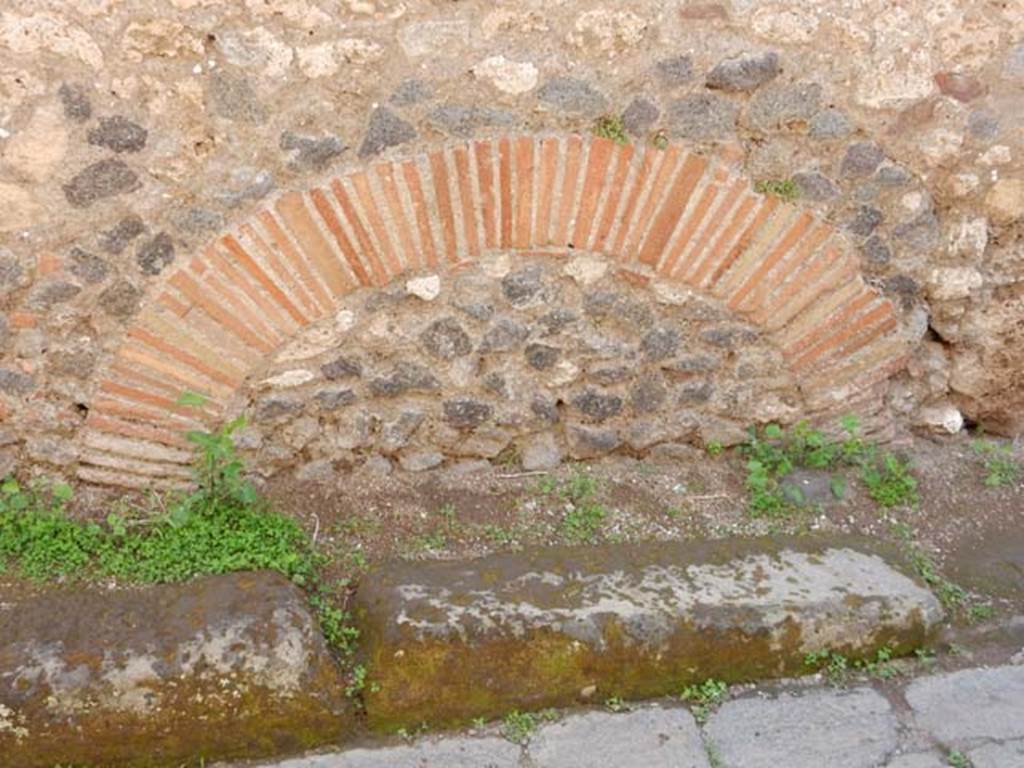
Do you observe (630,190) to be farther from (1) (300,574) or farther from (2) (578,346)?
(1) (300,574)

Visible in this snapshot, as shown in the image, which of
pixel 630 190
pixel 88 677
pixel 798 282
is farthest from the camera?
pixel 798 282

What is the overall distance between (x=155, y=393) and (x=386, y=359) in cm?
69

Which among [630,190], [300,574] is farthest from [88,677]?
[630,190]

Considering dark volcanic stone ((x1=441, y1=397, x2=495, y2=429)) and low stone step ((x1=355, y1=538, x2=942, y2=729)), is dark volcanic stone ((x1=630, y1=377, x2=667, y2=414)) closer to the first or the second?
dark volcanic stone ((x1=441, y1=397, x2=495, y2=429))

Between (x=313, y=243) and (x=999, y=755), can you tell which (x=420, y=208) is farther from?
(x=999, y=755)

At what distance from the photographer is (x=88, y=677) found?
248cm

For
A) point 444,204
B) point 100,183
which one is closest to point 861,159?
point 444,204

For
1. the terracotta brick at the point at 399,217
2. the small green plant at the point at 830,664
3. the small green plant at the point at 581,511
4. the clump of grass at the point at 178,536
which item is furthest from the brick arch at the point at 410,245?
the small green plant at the point at 830,664

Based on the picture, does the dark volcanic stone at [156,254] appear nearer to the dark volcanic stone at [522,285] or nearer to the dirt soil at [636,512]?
the dirt soil at [636,512]

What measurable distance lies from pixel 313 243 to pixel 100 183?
590 mm

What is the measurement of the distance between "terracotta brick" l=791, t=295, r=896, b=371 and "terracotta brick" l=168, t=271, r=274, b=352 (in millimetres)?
1738

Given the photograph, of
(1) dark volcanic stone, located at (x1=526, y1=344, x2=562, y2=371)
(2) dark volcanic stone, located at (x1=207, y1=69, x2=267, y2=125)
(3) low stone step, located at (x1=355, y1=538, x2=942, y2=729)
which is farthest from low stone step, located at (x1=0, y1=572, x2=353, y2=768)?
(2) dark volcanic stone, located at (x1=207, y1=69, x2=267, y2=125)

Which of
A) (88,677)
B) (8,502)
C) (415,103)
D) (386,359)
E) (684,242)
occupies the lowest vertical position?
(88,677)

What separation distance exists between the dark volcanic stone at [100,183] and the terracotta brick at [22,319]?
35 centimetres
